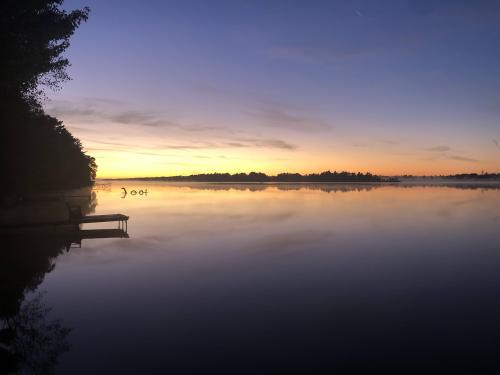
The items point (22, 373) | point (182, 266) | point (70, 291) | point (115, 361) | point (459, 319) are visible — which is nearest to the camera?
point (22, 373)

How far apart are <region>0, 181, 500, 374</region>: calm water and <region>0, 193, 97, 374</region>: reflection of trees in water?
0.26ft

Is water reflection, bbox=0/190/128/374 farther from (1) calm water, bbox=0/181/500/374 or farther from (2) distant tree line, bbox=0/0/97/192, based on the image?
(2) distant tree line, bbox=0/0/97/192

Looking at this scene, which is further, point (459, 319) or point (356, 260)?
point (356, 260)

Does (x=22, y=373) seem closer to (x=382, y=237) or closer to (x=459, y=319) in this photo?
(x=459, y=319)

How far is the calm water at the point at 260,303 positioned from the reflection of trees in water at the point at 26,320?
0.26ft

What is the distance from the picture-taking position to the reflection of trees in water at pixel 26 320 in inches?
300

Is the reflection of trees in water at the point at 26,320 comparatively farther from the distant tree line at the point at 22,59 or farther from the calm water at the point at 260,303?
the distant tree line at the point at 22,59

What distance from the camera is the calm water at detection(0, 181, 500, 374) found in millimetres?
7891

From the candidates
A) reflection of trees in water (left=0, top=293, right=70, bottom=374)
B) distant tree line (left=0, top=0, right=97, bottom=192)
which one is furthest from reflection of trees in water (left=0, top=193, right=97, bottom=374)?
distant tree line (left=0, top=0, right=97, bottom=192)

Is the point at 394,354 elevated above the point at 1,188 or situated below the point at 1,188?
below

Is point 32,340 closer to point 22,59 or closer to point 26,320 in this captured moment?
point 26,320

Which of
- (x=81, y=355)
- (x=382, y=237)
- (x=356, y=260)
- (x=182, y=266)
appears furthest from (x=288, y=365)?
(x=382, y=237)

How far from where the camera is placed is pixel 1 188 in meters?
30.2

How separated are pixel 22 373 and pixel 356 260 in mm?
14090
